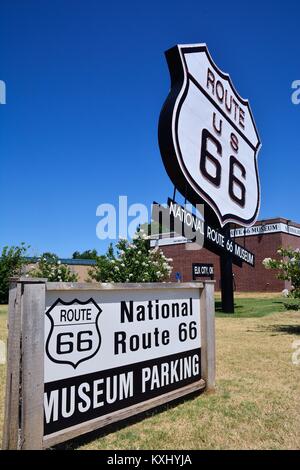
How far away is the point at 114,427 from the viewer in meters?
3.79

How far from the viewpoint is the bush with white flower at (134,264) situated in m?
17.1

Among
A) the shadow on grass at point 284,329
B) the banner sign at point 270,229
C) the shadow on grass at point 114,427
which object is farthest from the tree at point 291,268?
the banner sign at point 270,229

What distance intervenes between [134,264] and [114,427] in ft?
44.4

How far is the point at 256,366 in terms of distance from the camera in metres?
6.28

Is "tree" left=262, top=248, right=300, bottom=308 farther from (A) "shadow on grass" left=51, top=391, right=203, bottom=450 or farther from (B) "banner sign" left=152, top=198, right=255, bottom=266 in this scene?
(A) "shadow on grass" left=51, top=391, right=203, bottom=450

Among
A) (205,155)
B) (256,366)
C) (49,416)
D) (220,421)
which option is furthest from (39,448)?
(205,155)

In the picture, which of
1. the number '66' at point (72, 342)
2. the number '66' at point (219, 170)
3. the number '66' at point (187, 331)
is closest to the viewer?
the number '66' at point (72, 342)

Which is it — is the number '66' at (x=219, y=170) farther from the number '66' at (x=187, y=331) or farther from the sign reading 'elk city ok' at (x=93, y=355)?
the sign reading 'elk city ok' at (x=93, y=355)

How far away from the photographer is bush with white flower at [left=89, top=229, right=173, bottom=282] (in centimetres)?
1709

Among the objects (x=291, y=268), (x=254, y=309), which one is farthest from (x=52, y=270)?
(x=291, y=268)

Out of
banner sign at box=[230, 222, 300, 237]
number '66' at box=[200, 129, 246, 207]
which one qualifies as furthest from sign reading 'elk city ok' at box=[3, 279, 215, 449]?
banner sign at box=[230, 222, 300, 237]

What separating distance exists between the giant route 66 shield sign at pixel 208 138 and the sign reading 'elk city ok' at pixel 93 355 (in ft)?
28.3

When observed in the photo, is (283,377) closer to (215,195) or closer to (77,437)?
(77,437)

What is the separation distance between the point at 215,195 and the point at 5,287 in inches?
748
